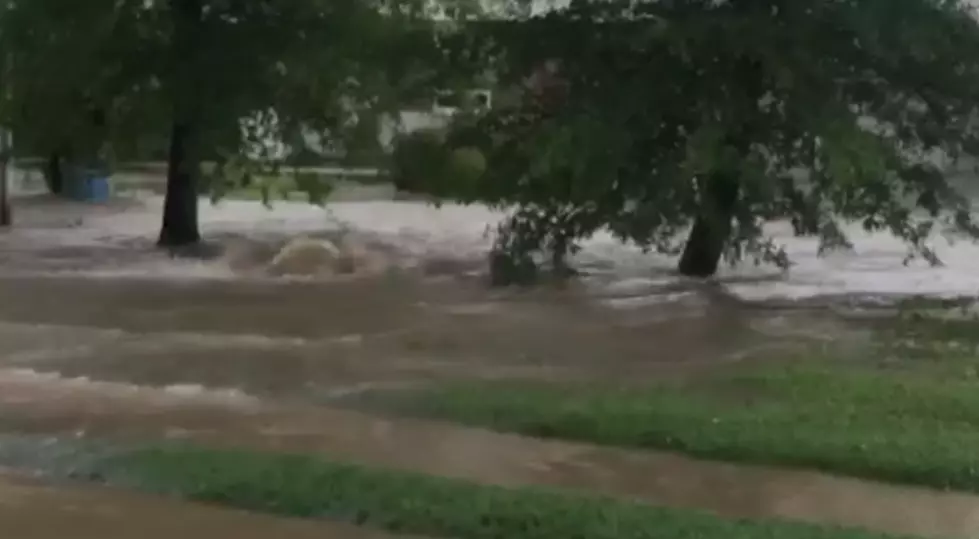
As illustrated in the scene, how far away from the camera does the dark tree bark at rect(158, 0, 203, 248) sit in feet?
30.1

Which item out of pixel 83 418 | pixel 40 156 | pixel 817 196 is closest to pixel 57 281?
pixel 40 156

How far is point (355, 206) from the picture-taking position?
14500mm

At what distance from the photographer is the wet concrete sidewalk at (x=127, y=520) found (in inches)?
142

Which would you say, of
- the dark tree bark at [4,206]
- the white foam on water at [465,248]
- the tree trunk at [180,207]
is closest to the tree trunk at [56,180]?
the white foam on water at [465,248]

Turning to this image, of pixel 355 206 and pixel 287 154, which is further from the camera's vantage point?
pixel 355 206

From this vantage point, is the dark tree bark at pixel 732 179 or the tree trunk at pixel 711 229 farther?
the tree trunk at pixel 711 229

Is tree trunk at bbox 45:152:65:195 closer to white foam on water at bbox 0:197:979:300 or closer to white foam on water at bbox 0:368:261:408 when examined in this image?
white foam on water at bbox 0:197:979:300

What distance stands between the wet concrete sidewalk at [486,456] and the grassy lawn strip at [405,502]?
20cm

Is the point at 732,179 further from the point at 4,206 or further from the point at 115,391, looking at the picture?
the point at 4,206

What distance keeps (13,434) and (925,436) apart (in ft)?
10.1

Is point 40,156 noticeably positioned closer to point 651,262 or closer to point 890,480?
point 651,262

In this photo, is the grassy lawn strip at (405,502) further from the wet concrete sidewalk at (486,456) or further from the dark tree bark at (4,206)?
the dark tree bark at (4,206)

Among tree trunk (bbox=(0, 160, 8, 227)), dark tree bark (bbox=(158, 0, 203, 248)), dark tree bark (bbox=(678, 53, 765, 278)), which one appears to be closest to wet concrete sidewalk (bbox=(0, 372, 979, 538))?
dark tree bark (bbox=(678, 53, 765, 278))

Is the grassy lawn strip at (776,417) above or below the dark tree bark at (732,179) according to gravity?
→ below
